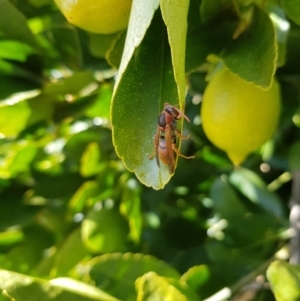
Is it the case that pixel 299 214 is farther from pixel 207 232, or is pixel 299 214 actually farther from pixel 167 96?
pixel 167 96

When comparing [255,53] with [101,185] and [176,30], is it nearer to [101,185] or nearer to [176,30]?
[176,30]

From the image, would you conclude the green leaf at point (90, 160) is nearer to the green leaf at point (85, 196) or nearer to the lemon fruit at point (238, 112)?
the green leaf at point (85, 196)

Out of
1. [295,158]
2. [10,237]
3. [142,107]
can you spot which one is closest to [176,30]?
[142,107]

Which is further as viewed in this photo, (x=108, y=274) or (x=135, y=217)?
(x=135, y=217)

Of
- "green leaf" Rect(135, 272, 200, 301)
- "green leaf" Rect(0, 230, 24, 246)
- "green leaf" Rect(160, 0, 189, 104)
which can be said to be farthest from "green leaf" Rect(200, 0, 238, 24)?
"green leaf" Rect(0, 230, 24, 246)

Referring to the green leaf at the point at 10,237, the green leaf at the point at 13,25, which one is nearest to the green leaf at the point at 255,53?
the green leaf at the point at 13,25

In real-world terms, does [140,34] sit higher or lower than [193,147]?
higher

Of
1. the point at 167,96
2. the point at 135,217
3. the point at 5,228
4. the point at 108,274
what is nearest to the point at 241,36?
the point at 167,96
